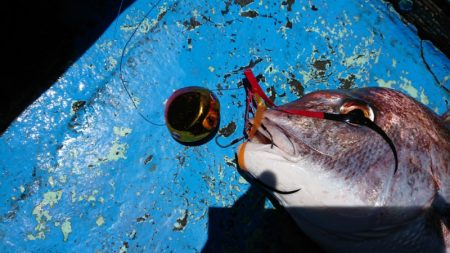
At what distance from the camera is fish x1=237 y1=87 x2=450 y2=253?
6.31ft

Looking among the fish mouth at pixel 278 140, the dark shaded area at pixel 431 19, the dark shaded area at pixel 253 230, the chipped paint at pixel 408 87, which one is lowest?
the dark shaded area at pixel 253 230

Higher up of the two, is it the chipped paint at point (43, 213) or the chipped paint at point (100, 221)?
the chipped paint at point (100, 221)

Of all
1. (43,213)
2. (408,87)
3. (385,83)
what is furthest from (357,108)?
(43,213)

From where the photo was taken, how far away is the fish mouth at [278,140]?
1996 millimetres

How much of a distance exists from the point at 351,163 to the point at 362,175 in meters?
0.09

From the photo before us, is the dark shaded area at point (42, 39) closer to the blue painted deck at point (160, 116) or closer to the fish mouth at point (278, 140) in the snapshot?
the blue painted deck at point (160, 116)

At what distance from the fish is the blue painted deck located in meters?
0.73

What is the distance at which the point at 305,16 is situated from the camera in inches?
118

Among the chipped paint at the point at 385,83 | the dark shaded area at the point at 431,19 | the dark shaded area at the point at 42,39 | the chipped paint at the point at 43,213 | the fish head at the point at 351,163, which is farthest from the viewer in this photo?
the chipped paint at the point at 385,83

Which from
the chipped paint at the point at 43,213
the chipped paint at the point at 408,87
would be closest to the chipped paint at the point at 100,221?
the chipped paint at the point at 43,213

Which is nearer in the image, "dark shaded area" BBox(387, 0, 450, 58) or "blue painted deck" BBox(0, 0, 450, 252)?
"blue painted deck" BBox(0, 0, 450, 252)

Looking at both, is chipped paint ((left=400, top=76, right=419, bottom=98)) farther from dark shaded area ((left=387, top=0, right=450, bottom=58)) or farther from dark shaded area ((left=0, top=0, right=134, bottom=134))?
dark shaded area ((left=0, top=0, right=134, bottom=134))

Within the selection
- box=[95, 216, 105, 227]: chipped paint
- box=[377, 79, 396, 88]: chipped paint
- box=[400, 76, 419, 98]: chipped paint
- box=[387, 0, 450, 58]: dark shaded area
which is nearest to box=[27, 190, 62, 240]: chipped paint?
box=[95, 216, 105, 227]: chipped paint

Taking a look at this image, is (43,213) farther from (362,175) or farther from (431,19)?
(431,19)
